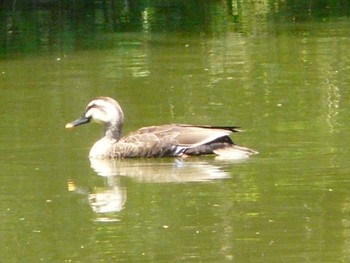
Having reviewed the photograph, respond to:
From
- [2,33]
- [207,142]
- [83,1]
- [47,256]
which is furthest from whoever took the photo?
[83,1]

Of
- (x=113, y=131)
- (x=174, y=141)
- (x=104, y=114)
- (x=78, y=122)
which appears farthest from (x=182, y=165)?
(x=78, y=122)

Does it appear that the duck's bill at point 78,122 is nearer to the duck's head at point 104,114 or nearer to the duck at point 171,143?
the duck's head at point 104,114

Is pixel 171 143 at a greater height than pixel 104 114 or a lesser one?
lesser

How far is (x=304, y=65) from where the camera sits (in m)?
17.8

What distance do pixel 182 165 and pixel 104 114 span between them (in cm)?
133

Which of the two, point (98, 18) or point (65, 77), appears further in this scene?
point (98, 18)

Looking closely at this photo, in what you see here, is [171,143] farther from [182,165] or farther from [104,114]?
[104,114]

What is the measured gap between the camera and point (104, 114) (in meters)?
13.2

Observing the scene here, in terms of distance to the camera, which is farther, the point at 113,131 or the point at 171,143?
the point at 113,131

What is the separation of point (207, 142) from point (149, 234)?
3.06m

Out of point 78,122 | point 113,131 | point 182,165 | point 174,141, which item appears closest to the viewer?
point 182,165

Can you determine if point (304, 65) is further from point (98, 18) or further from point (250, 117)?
point (98, 18)

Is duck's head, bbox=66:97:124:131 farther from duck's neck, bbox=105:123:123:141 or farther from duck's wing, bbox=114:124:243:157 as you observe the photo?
duck's wing, bbox=114:124:243:157

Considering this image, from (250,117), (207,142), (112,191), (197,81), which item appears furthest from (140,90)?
(112,191)
